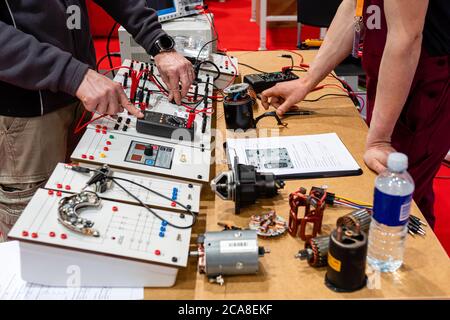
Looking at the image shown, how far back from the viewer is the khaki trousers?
132 centimetres

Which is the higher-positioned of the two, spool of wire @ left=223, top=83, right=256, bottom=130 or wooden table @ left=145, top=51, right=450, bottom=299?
spool of wire @ left=223, top=83, right=256, bottom=130

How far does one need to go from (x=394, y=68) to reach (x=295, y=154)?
0.35 m

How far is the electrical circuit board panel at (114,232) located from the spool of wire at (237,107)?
22.9 inches

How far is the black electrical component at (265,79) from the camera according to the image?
1814 millimetres

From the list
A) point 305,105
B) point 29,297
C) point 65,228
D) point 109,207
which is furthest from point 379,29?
point 29,297

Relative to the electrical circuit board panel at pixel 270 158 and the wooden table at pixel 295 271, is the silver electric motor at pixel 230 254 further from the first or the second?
Answer: the electrical circuit board panel at pixel 270 158

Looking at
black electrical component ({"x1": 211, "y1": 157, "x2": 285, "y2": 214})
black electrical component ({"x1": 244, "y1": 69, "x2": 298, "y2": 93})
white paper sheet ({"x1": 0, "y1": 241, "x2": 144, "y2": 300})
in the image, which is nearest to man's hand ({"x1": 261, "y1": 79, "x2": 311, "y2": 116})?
black electrical component ({"x1": 244, "y1": 69, "x2": 298, "y2": 93})

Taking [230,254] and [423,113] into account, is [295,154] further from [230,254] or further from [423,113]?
[230,254]

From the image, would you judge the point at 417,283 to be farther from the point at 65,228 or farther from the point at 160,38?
the point at 160,38

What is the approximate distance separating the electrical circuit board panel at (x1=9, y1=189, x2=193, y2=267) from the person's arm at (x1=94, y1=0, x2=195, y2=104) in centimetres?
65

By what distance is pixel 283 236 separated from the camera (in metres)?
1.07

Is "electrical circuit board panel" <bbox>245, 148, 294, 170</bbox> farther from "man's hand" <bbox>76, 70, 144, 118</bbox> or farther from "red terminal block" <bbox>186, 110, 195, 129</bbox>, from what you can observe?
"man's hand" <bbox>76, 70, 144, 118</bbox>
